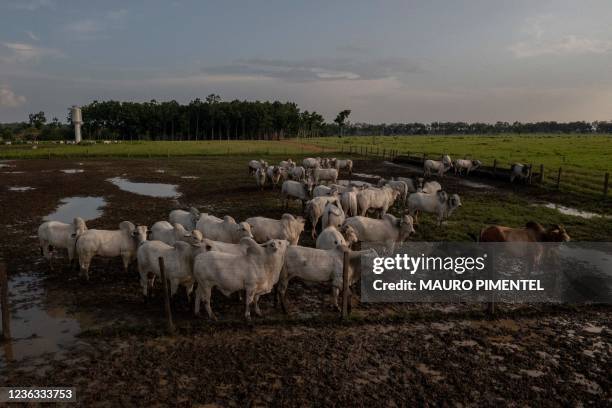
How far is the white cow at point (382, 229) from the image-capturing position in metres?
12.9

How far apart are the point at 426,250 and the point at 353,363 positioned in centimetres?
725

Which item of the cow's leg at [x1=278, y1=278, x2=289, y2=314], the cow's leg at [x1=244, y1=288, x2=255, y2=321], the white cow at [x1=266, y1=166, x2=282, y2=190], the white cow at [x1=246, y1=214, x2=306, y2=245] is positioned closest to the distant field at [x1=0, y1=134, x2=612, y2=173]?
the white cow at [x1=266, y1=166, x2=282, y2=190]

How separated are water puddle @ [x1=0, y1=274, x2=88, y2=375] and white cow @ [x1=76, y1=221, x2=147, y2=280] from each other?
1.21m

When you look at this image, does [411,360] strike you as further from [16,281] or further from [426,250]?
[16,281]

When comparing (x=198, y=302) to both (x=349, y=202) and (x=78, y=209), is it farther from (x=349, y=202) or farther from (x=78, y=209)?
(x=78, y=209)

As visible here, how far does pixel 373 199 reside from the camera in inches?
697

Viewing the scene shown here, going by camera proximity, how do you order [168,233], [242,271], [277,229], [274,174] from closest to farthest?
[242,271]
[168,233]
[277,229]
[274,174]

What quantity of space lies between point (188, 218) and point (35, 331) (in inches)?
221

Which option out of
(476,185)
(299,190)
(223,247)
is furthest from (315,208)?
(476,185)

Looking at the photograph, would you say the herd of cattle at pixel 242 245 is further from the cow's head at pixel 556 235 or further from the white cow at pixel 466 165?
the white cow at pixel 466 165

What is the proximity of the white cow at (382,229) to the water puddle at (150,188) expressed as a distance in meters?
14.9

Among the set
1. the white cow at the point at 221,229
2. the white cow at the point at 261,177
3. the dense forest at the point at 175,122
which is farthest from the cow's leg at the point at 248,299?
the dense forest at the point at 175,122

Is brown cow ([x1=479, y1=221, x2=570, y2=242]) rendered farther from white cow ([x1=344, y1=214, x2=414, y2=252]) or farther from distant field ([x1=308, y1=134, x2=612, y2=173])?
distant field ([x1=308, y1=134, x2=612, y2=173])

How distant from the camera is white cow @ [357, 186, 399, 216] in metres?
17.4
